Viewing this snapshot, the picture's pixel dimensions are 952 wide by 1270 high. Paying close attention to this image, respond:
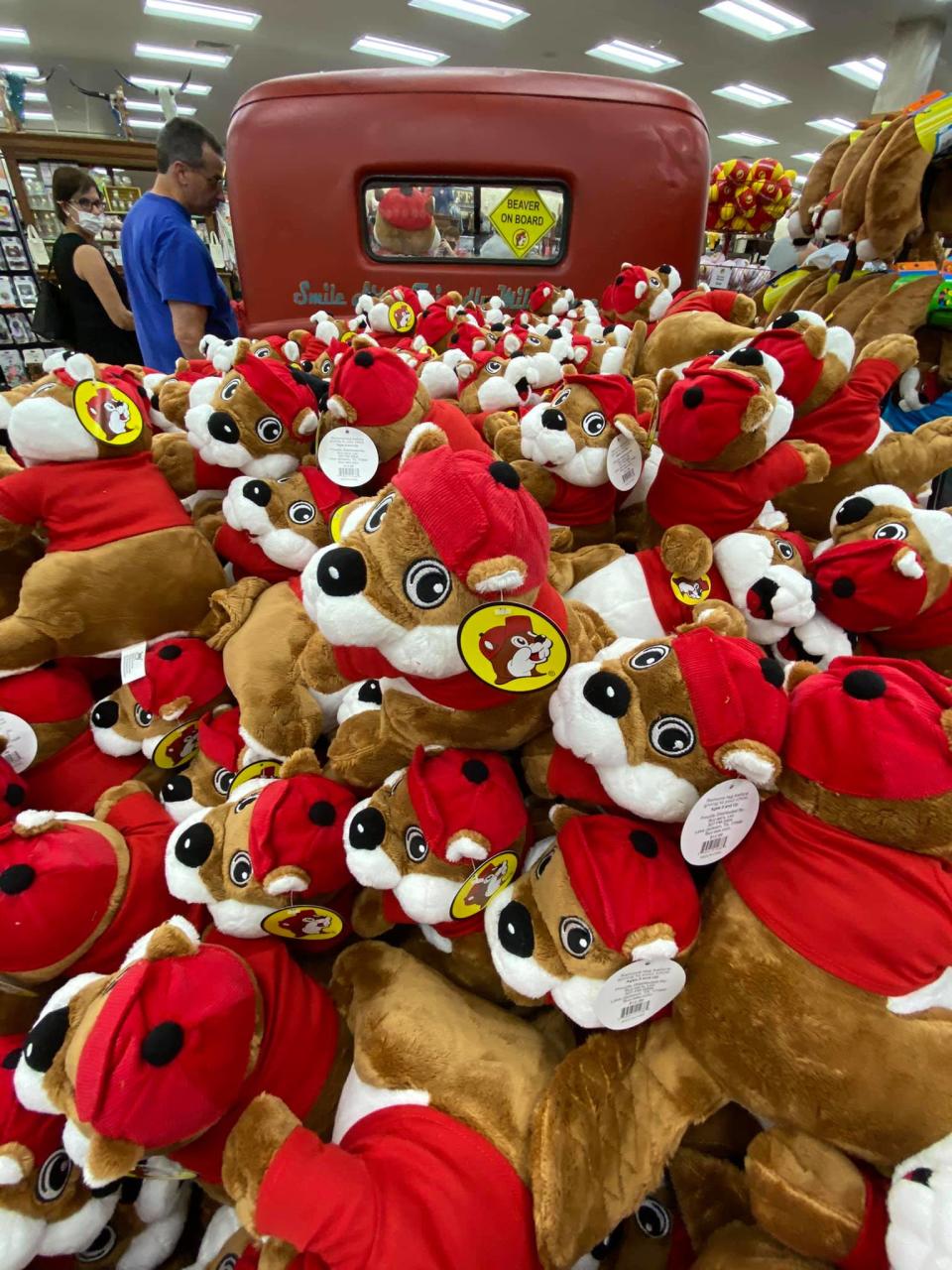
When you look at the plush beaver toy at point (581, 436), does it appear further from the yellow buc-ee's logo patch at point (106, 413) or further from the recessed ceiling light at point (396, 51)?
the recessed ceiling light at point (396, 51)

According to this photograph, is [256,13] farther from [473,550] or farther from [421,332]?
[473,550]

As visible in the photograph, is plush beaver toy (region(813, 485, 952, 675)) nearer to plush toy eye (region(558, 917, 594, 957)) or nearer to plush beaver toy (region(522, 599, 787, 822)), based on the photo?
plush beaver toy (region(522, 599, 787, 822))

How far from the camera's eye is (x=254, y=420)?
0.92 m

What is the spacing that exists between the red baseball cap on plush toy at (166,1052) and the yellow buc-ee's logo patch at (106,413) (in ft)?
2.26

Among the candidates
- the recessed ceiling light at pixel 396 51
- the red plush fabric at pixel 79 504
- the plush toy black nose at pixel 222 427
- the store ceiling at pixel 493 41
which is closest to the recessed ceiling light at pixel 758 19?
the store ceiling at pixel 493 41

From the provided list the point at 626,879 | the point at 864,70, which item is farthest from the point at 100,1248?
the point at 864,70

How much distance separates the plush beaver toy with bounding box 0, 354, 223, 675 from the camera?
850 millimetres

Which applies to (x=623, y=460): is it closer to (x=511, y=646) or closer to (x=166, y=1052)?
(x=511, y=646)

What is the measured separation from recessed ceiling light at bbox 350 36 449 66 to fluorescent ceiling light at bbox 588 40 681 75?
196cm

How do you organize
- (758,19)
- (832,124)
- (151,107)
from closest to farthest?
1. (758,19)
2. (151,107)
3. (832,124)

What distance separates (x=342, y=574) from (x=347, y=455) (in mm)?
415

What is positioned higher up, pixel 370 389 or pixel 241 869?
pixel 370 389

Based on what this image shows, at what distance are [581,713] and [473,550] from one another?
0.50 feet

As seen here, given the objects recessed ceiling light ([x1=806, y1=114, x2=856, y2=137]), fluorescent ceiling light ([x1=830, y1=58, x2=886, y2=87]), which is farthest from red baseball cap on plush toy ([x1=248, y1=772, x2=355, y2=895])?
recessed ceiling light ([x1=806, y1=114, x2=856, y2=137])
